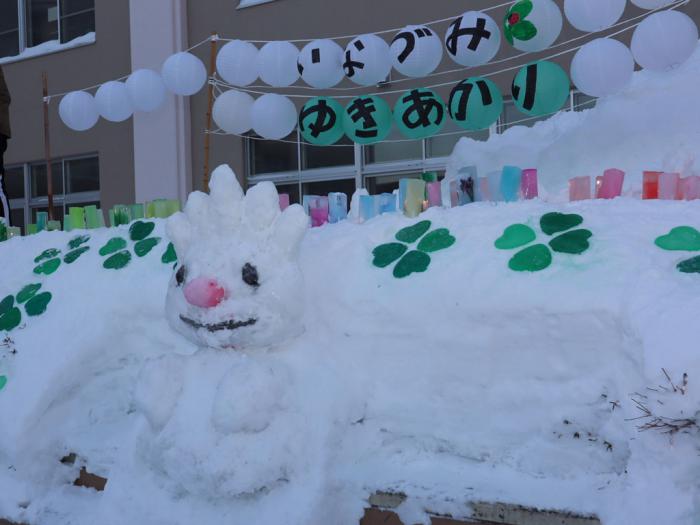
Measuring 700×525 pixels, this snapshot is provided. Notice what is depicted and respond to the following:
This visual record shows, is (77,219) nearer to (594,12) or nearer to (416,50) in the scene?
(416,50)

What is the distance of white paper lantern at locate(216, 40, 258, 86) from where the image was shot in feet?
19.2

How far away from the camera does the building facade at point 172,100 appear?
7062 millimetres

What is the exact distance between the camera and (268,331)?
2.60 meters

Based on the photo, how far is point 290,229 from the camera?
2.64 m

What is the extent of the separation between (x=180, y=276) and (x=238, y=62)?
366cm

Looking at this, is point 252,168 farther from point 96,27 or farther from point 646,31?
point 646,31

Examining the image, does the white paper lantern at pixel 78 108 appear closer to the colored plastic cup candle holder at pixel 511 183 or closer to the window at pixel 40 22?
the window at pixel 40 22

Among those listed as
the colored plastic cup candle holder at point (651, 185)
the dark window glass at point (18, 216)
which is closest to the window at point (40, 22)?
the dark window glass at point (18, 216)

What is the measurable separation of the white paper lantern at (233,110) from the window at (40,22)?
13.5 feet

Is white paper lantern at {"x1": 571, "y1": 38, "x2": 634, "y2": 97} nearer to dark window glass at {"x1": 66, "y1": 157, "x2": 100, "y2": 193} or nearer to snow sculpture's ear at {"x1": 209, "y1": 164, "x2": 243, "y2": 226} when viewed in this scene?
snow sculpture's ear at {"x1": 209, "y1": 164, "x2": 243, "y2": 226}

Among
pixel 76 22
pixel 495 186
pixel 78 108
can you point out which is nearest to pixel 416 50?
pixel 495 186

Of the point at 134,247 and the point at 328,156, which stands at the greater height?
the point at 328,156

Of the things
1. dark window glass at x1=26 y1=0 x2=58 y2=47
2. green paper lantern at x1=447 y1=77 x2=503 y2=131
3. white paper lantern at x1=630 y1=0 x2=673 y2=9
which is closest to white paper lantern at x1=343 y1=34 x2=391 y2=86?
green paper lantern at x1=447 y1=77 x2=503 y2=131

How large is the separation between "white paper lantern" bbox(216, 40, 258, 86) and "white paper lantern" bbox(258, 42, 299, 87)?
187 millimetres
